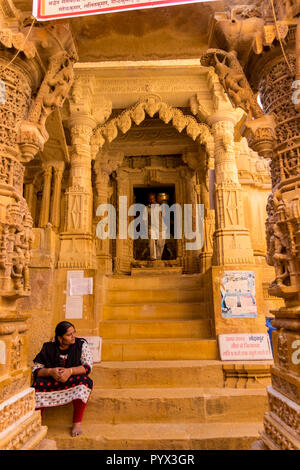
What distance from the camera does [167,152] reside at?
1004 centimetres

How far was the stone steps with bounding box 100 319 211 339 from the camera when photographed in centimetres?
523

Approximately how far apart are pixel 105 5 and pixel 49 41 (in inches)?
28.9

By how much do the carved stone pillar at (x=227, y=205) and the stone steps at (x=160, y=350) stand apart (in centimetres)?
147

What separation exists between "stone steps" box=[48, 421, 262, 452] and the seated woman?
150mm

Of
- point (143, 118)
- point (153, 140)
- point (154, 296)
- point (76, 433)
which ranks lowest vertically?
point (76, 433)

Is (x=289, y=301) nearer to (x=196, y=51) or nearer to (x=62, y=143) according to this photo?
(x=196, y=51)

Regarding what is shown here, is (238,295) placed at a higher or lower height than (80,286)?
lower

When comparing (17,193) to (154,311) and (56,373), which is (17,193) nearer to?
(56,373)

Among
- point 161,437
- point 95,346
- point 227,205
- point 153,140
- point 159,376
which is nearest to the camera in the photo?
point 161,437

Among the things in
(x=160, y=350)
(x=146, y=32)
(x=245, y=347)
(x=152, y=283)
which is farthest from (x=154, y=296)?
(x=146, y=32)

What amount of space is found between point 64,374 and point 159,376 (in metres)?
1.41

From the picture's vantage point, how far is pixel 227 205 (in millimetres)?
5797

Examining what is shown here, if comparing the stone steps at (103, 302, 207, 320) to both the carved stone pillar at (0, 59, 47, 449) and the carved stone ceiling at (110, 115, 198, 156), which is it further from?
the carved stone ceiling at (110, 115, 198, 156)

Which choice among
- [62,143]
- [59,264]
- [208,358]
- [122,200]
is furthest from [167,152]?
[208,358]
